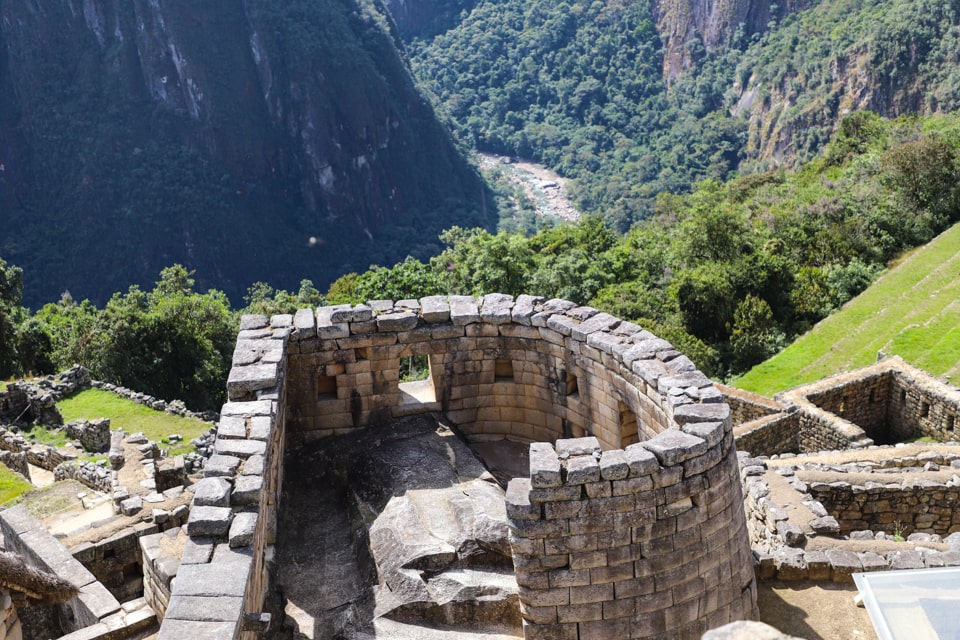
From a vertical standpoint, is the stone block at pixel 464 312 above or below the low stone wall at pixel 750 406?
above

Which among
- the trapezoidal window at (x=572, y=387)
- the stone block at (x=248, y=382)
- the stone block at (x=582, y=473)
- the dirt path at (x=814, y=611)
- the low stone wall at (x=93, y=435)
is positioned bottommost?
the low stone wall at (x=93, y=435)

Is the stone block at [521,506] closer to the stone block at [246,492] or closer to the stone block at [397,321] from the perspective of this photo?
the stone block at [246,492]

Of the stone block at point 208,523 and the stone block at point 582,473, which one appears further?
the stone block at point 208,523

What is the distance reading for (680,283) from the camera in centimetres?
4150

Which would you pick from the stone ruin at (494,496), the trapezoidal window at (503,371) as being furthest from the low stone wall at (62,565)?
the trapezoidal window at (503,371)

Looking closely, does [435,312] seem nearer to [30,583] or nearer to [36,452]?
[30,583]

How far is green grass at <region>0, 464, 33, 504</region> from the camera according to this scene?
19562 millimetres

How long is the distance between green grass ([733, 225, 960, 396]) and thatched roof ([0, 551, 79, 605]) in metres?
24.2

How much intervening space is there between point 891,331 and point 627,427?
2439 cm

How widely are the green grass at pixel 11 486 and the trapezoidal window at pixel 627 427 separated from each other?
13.2 m

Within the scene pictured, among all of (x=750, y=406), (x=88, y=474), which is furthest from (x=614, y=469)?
(x=750, y=406)

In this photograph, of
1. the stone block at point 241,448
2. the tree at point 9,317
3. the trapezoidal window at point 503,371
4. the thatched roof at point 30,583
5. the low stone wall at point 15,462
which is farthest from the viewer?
the tree at point 9,317

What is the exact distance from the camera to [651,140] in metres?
153

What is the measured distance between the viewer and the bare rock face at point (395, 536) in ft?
33.8
